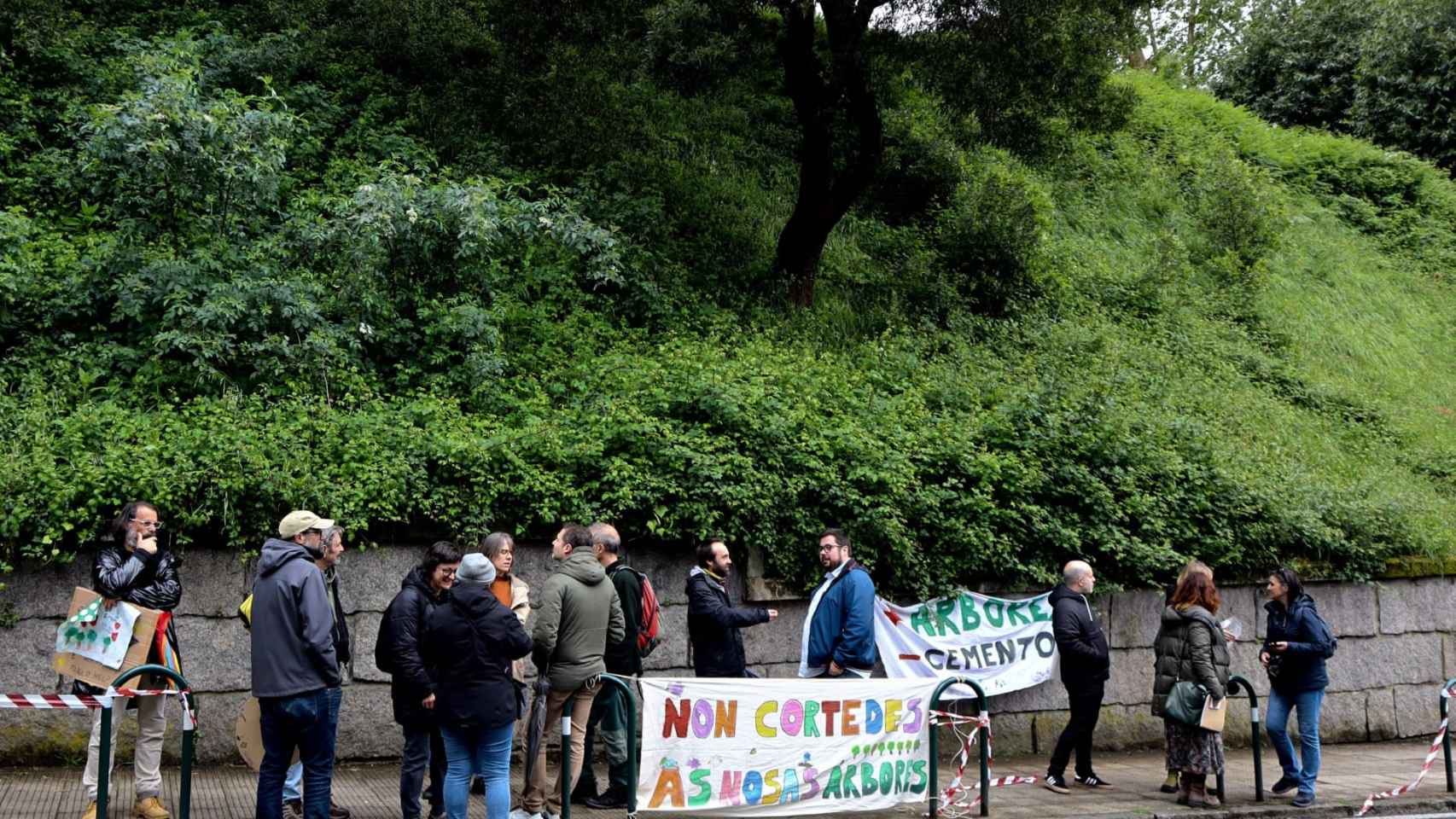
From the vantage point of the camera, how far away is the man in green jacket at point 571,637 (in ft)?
24.1

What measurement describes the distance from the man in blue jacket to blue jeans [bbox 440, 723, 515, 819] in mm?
2587

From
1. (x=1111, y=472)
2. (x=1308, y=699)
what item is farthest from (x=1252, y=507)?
(x=1308, y=699)

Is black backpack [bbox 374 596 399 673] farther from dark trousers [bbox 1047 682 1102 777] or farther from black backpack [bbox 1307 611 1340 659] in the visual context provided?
black backpack [bbox 1307 611 1340 659]

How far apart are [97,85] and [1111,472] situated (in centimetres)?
1257

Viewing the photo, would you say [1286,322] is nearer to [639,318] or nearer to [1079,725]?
[639,318]

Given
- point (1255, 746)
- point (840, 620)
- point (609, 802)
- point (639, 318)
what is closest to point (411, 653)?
point (609, 802)

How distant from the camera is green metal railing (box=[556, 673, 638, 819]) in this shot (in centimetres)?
690

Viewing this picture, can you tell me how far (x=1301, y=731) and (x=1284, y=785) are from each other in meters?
0.44

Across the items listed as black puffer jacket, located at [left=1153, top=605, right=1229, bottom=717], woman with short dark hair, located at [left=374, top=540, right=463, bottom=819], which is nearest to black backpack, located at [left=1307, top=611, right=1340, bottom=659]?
black puffer jacket, located at [left=1153, top=605, right=1229, bottom=717]

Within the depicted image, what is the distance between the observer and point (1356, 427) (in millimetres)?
15414

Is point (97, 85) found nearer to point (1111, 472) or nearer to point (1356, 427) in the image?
point (1111, 472)

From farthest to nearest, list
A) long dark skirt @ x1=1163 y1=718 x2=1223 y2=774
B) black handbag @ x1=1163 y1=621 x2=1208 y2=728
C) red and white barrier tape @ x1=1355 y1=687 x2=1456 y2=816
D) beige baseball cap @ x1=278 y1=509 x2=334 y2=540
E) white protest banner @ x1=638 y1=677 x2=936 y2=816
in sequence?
red and white barrier tape @ x1=1355 y1=687 x2=1456 y2=816, long dark skirt @ x1=1163 y1=718 x2=1223 y2=774, black handbag @ x1=1163 y1=621 x2=1208 y2=728, white protest banner @ x1=638 y1=677 x2=936 y2=816, beige baseball cap @ x1=278 y1=509 x2=334 y2=540

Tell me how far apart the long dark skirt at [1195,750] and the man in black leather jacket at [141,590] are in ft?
21.9

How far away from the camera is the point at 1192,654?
8500 mm
